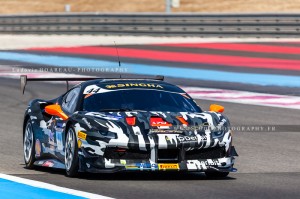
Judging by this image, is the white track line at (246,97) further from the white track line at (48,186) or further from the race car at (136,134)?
the white track line at (48,186)

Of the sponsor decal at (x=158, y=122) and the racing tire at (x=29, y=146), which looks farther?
the racing tire at (x=29, y=146)

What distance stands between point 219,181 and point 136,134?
1.08 m

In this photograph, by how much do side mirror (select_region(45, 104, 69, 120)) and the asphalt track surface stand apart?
0.68 metres

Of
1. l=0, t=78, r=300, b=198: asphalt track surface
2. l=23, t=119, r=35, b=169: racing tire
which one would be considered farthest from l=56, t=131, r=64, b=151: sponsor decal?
l=23, t=119, r=35, b=169: racing tire

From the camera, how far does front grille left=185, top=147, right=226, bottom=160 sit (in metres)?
10.8

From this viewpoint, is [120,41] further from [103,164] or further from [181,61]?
[103,164]

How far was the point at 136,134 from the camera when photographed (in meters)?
10.7

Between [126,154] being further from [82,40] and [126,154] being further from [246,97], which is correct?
[82,40]

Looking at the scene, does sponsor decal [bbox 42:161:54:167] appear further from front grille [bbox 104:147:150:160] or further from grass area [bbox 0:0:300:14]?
grass area [bbox 0:0:300:14]

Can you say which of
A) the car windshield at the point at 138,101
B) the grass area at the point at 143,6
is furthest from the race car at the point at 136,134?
the grass area at the point at 143,6

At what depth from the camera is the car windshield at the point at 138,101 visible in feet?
37.9

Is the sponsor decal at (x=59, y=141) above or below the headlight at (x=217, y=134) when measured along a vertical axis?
below

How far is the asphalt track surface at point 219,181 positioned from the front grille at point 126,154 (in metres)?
0.26

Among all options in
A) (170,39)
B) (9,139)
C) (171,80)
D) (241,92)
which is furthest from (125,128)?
(170,39)
